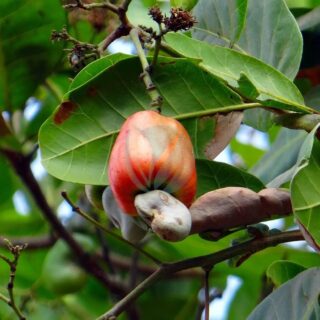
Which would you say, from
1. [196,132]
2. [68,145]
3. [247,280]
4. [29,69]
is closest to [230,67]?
[196,132]

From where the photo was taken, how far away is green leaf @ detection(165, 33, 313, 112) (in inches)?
42.2

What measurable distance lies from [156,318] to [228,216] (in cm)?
98

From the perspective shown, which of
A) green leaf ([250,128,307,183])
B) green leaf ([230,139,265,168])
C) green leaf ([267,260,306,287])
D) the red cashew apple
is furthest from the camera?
green leaf ([230,139,265,168])

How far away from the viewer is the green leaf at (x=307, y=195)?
95 cm

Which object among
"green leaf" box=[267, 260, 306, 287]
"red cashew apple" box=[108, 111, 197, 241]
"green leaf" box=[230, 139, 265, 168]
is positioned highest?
"red cashew apple" box=[108, 111, 197, 241]

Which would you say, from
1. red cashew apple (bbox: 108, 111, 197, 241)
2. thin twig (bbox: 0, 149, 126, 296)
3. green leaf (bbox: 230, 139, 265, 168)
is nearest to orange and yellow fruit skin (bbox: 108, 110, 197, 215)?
red cashew apple (bbox: 108, 111, 197, 241)

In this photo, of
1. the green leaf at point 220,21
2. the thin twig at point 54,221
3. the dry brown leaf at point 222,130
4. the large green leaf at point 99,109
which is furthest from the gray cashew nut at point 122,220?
the thin twig at point 54,221

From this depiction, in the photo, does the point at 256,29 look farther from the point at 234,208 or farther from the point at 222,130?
the point at 234,208

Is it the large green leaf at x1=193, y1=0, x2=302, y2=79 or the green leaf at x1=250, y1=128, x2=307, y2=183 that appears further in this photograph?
the green leaf at x1=250, y1=128, x2=307, y2=183

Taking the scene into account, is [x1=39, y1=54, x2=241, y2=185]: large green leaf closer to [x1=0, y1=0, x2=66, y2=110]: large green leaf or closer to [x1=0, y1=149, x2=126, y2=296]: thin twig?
[x1=0, y1=0, x2=66, y2=110]: large green leaf

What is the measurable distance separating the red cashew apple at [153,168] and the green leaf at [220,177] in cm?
16

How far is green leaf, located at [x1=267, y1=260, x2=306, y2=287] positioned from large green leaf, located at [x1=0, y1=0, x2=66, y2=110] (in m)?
0.47

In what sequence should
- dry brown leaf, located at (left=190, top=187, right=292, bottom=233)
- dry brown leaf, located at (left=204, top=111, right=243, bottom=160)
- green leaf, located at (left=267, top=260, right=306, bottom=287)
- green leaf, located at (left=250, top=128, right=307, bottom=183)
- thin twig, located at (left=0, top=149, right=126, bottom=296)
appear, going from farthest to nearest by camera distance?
1. thin twig, located at (left=0, top=149, right=126, bottom=296)
2. green leaf, located at (left=250, top=128, right=307, bottom=183)
3. green leaf, located at (left=267, top=260, right=306, bottom=287)
4. dry brown leaf, located at (left=204, top=111, right=243, bottom=160)
5. dry brown leaf, located at (left=190, top=187, right=292, bottom=233)

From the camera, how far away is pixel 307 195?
0.96m
